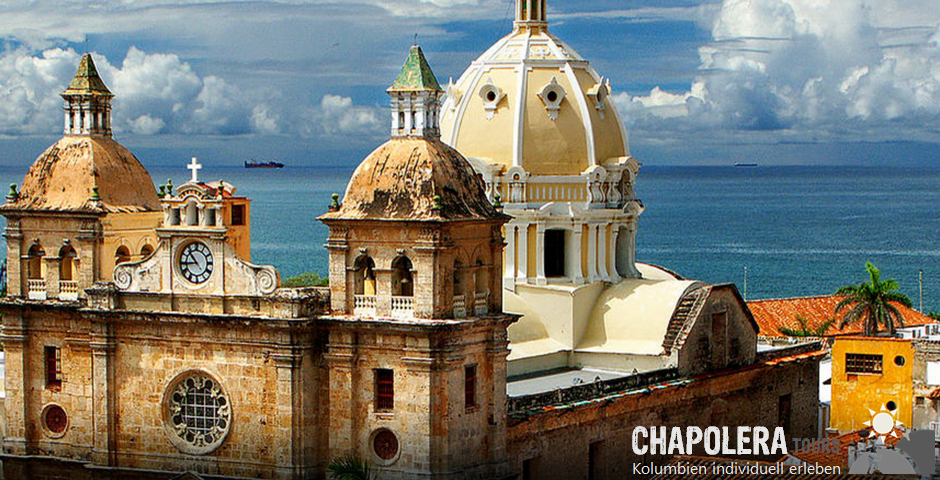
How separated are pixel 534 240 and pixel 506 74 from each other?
517 cm

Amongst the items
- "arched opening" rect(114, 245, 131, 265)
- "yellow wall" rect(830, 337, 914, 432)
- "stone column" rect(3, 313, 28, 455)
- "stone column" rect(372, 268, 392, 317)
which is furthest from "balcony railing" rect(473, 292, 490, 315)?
"yellow wall" rect(830, 337, 914, 432)

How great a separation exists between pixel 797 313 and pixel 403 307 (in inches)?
2006

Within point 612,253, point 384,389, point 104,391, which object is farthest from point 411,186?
point 612,253

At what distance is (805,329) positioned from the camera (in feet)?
285

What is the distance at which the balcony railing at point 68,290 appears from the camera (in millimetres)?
46469

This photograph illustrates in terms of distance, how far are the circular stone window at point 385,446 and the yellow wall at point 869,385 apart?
20.7 m

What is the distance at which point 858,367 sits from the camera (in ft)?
190

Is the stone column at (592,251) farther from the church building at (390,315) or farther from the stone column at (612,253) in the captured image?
the stone column at (612,253)

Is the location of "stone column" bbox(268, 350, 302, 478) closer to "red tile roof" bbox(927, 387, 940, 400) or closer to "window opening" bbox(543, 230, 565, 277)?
"window opening" bbox(543, 230, 565, 277)

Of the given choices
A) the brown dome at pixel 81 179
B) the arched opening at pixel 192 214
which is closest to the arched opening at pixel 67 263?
the brown dome at pixel 81 179

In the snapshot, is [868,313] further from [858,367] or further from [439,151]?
[439,151]

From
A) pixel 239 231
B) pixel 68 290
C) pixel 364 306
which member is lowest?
pixel 364 306

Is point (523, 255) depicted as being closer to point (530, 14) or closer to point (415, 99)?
point (530, 14)

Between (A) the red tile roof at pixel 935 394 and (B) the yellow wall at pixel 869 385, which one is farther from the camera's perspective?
(B) the yellow wall at pixel 869 385
